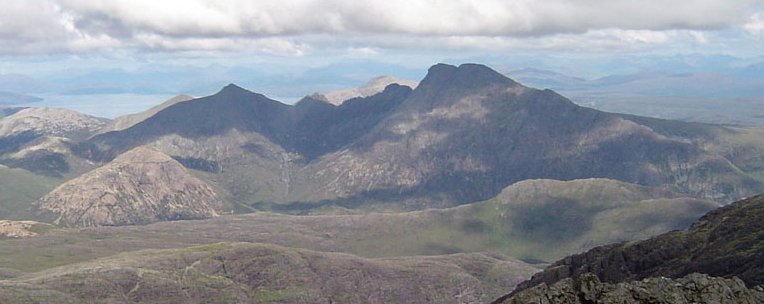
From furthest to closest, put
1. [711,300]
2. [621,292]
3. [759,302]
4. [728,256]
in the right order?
[728,256], [759,302], [711,300], [621,292]

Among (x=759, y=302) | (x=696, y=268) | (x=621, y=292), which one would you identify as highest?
(x=621, y=292)

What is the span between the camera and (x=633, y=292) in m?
72.6

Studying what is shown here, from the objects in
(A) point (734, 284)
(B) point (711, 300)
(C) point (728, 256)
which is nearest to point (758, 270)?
(C) point (728, 256)

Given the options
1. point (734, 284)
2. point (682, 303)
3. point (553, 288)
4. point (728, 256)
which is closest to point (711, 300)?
point (682, 303)

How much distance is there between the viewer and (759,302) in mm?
82812

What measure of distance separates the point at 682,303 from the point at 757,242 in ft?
462

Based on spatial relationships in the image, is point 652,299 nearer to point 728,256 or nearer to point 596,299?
point 596,299

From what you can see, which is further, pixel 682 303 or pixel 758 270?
pixel 758 270

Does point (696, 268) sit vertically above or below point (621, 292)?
below

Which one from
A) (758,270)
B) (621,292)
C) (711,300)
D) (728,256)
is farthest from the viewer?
(728,256)

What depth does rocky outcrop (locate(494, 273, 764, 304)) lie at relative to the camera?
234ft

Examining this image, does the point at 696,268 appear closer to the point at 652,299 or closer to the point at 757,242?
the point at 757,242

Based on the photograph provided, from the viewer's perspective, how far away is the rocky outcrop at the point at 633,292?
71375 mm

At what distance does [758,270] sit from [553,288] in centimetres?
11593
